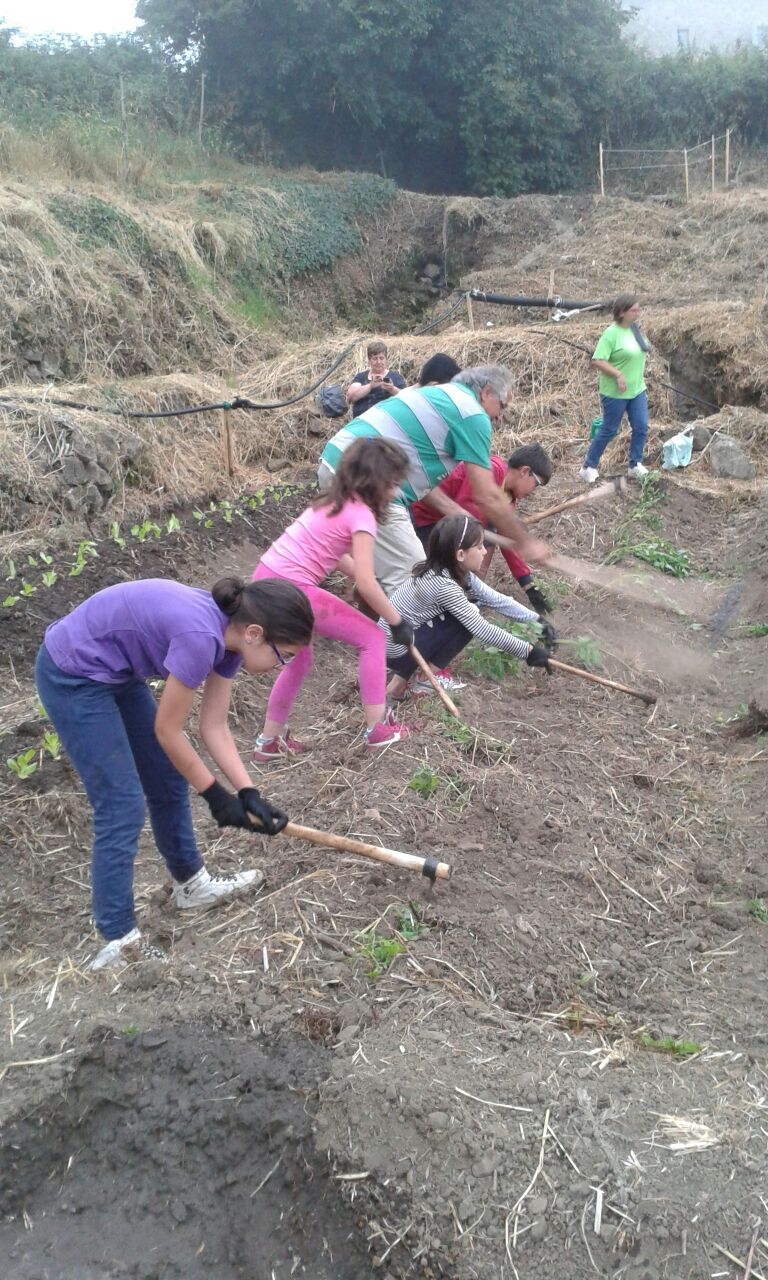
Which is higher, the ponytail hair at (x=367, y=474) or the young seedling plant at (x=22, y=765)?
the ponytail hair at (x=367, y=474)

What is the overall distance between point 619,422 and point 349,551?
5791 mm

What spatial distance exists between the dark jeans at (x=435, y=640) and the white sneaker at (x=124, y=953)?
221 cm

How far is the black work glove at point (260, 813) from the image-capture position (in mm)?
3223

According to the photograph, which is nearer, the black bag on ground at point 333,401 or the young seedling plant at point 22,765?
the young seedling plant at point 22,765

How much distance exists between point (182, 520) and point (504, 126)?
23.1 m

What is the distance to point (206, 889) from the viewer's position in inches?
144

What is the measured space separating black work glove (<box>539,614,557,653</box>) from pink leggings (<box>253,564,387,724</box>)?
4.22ft

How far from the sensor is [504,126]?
26625 millimetres

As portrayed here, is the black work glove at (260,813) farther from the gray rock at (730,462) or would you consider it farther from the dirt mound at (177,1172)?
the gray rock at (730,462)

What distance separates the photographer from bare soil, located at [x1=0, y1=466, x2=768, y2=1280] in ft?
7.96

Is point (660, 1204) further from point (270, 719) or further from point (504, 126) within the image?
point (504, 126)

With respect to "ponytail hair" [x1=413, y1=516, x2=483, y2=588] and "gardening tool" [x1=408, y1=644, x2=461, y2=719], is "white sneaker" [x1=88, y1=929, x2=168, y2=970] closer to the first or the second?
"gardening tool" [x1=408, y1=644, x2=461, y2=719]

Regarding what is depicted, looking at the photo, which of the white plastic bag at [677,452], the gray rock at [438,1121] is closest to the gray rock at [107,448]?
the white plastic bag at [677,452]


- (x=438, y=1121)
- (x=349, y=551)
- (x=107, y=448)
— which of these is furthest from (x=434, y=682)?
(x=107, y=448)
